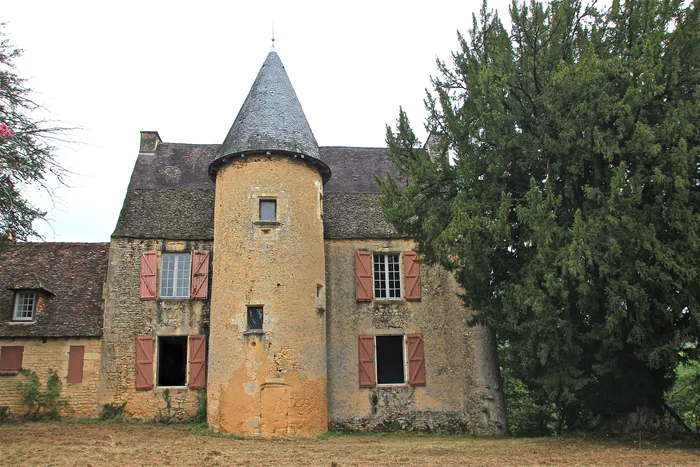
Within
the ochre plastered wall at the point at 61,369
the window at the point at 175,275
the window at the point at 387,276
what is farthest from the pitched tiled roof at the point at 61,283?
the window at the point at 387,276

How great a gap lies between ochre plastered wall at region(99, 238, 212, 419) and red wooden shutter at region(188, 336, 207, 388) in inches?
9.5

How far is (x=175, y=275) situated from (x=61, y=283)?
11.6ft

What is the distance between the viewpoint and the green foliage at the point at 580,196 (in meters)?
10.5

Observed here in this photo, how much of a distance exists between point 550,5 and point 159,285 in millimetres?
12212

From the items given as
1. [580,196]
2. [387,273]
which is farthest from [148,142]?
[580,196]

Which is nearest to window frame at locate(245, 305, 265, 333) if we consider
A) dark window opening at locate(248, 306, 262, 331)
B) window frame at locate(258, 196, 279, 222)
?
dark window opening at locate(248, 306, 262, 331)

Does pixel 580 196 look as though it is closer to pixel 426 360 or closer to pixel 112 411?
pixel 426 360

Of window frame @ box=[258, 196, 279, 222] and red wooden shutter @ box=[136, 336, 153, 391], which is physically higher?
window frame @ box=[258, 196, 279, 222]

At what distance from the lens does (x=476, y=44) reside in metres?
14.3

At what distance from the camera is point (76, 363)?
15812mm

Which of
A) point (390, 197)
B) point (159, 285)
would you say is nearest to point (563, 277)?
point (390, 197)

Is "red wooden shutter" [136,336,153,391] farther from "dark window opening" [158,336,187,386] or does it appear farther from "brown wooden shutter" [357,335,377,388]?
"brown wooden shutter" [357,335,377,388]

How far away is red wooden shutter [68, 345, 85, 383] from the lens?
51.6ft

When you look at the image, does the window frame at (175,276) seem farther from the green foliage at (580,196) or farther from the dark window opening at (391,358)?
the green foliage at (580,196)
